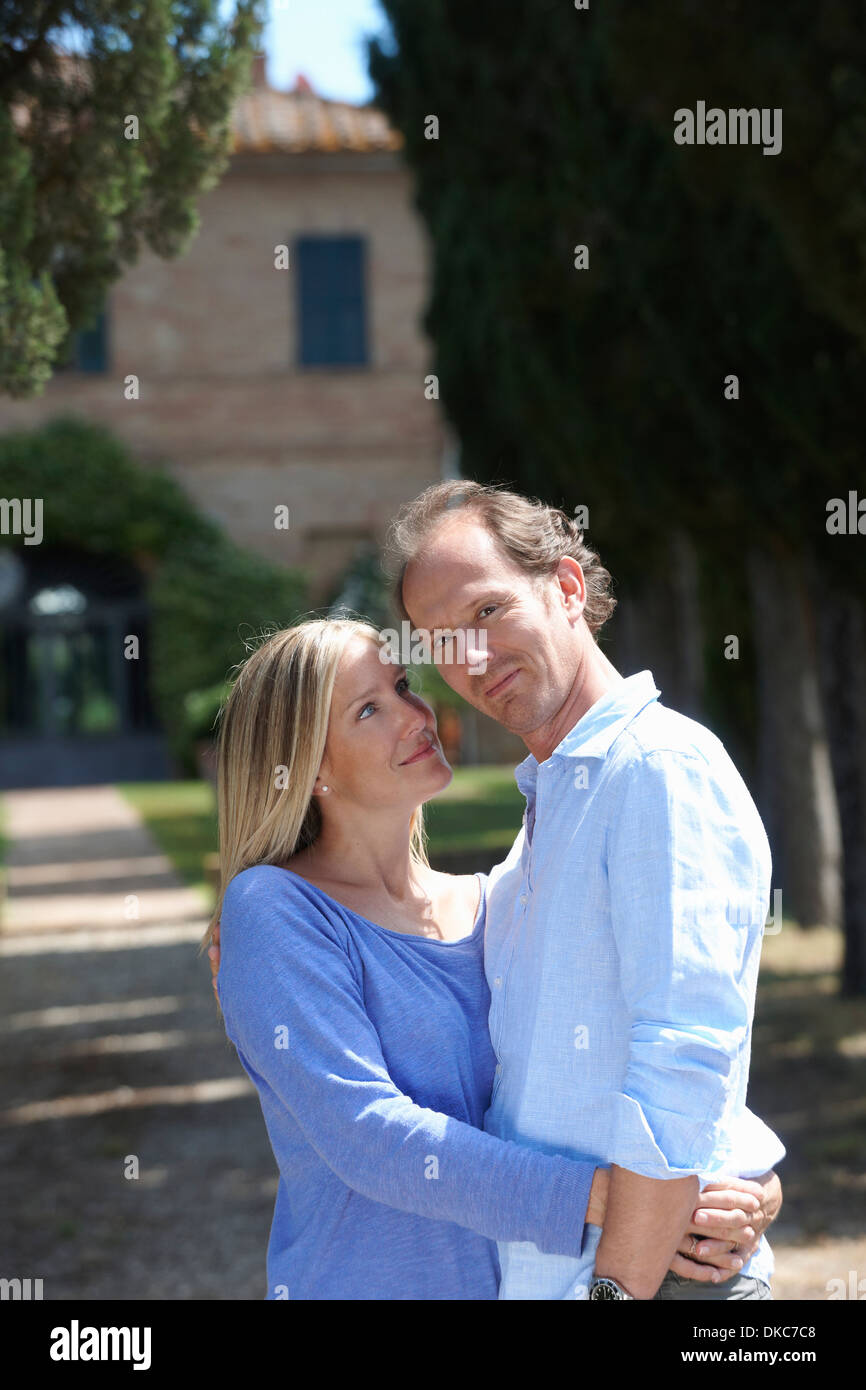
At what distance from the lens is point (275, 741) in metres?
2.08

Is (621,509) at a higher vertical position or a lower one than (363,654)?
higher

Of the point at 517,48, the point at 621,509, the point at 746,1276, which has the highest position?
the point at 517,48

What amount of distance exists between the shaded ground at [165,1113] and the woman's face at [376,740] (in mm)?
2914

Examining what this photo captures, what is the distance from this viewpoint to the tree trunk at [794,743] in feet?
30.7

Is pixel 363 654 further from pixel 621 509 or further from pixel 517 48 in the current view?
pixel 621 509

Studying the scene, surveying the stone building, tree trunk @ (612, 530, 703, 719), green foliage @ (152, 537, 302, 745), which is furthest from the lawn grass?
tree trunk @ (612, 530, 703, 719)

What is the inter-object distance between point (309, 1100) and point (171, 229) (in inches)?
106

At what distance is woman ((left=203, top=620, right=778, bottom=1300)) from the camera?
1.80 metres

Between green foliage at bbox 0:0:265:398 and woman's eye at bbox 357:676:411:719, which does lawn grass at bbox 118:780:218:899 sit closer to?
green foliage at bbox 0:0:265:398

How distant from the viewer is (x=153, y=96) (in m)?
3.71

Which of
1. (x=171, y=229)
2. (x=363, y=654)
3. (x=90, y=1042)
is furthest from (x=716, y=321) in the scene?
(x=363, y=654)

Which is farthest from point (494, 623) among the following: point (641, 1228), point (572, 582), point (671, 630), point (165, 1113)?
point (671, 630)

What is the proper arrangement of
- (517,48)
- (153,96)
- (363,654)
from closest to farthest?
(363,654)
(153,96)
(517,48)

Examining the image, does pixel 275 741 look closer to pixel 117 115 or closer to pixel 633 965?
pixel 633 965
